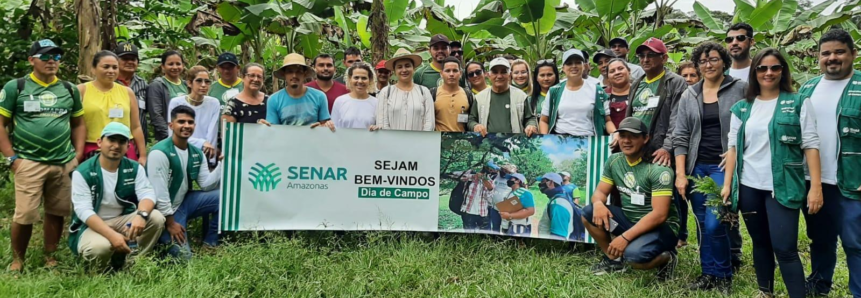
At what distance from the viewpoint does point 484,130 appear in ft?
16.0

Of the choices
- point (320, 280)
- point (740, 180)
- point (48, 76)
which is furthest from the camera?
point (48, 76)

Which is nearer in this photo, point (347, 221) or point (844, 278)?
point (844, 278)

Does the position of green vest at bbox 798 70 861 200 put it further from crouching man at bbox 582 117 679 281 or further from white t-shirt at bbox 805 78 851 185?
crouching man at bbox 582 117 679 281

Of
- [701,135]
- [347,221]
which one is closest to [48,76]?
Result: [347,221]

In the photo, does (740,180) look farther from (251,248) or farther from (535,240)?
(251,248)

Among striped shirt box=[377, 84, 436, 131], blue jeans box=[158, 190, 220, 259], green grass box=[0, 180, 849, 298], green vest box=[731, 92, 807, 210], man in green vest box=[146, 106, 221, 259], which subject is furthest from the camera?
striped shirt box=[377, 84, 436, 131]

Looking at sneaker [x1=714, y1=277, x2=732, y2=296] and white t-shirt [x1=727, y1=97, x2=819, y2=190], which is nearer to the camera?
white t-shirt [x1=727, y1=97, x2=819, y2=190]

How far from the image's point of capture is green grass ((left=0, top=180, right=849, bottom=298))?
3.75 metres

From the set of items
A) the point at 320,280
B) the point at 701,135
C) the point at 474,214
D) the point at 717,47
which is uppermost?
the point at 717,47

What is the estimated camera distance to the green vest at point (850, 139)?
11.0 ft

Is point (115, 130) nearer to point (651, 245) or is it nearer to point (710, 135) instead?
point (651, 245)

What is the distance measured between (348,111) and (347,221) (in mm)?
979

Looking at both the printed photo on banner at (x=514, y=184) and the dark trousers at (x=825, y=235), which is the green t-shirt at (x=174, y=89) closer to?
the printed photo on banner at (x=514, y=184)

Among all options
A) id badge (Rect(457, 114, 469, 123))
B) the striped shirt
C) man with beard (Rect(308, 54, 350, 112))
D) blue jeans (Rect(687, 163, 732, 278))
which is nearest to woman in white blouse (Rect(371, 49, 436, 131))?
the striped shirt
